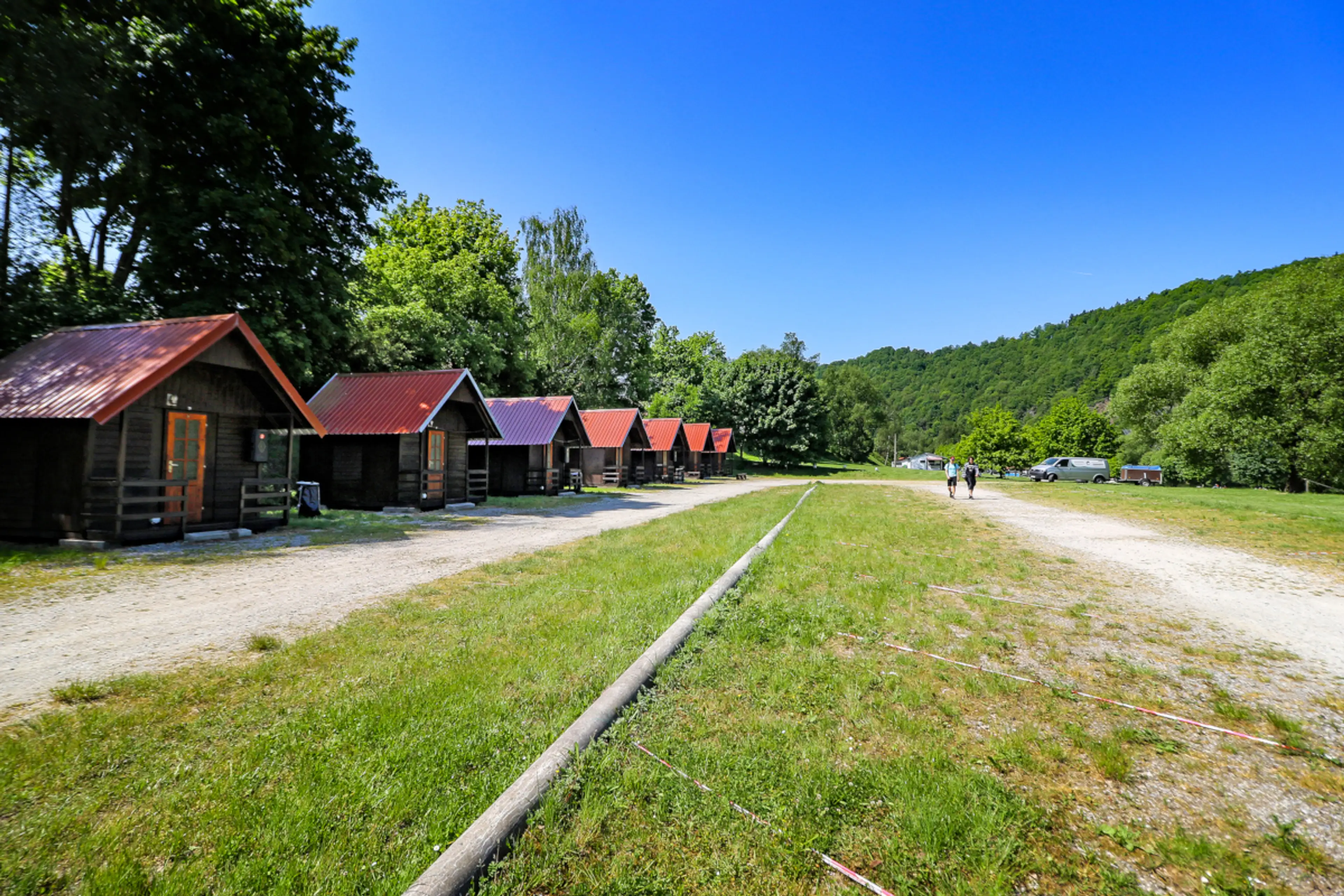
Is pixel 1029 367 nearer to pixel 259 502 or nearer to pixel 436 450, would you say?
pixel 436 450

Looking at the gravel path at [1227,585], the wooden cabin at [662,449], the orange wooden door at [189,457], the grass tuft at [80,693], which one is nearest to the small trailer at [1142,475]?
the wooden cabin at [662,449]

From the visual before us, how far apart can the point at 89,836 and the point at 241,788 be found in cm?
54

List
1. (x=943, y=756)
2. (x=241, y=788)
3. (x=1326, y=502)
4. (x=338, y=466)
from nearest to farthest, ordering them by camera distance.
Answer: (x=241, y=788), (x=943, y=756), (x=338, y=466), (x=1326, y=502)

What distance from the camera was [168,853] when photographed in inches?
96.0

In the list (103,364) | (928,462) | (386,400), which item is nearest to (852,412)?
(928,462)

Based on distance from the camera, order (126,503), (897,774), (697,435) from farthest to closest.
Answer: (697,435) → (126,503) → (897,774)

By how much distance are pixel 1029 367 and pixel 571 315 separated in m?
150

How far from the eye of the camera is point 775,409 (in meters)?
65.9

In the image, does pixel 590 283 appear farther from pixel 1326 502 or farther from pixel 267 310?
pixel 1326 502

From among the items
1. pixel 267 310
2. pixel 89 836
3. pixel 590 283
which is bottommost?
pixel 89 836

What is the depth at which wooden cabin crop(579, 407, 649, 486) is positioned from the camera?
37.7 m

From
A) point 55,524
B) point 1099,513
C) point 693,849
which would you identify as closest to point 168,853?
point 693,849

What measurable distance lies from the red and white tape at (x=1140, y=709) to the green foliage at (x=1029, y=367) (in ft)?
374

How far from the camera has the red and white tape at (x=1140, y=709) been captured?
356 cm
